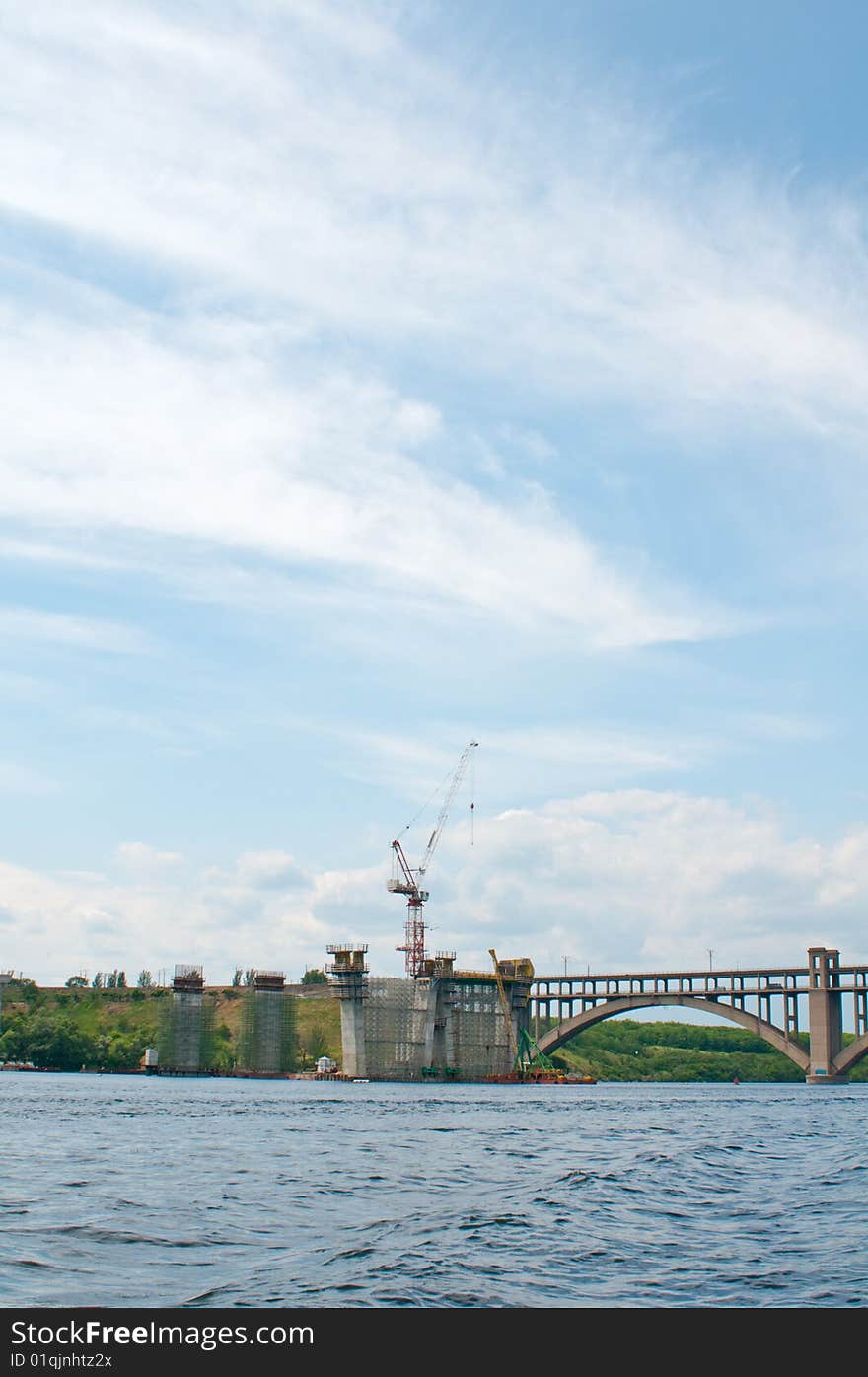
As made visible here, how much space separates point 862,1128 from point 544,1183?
6414 cm

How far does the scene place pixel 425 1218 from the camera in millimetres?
43031

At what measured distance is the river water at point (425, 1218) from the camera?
100.0 feet

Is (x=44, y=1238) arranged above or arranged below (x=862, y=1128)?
above

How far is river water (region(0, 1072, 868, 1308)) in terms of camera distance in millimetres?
30469

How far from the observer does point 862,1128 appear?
109000mm
